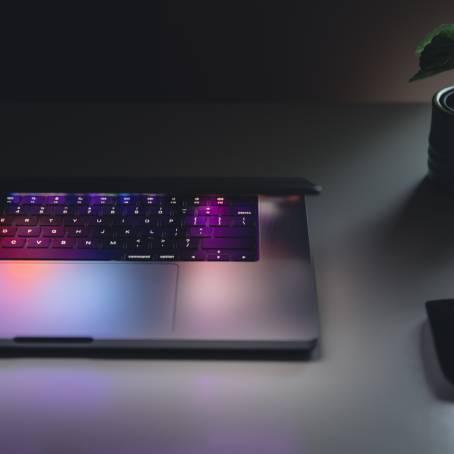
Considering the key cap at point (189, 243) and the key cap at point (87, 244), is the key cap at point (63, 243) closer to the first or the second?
the key cap at point (87, 244)

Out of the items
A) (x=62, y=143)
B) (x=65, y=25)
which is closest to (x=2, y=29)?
(x=65, y=25)

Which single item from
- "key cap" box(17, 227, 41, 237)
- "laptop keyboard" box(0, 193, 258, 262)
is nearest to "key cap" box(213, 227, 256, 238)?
"laptop keyboard" box(0, 193, 258, 262)

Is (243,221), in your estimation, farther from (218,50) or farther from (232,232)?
(218,50)

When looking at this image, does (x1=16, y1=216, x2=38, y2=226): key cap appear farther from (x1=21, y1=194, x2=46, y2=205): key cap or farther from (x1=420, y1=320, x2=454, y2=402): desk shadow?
(x1=420, y1=320, x2=454, y2=402): desk shadow

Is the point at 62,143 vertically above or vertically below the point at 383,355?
above

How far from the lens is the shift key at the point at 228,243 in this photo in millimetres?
637

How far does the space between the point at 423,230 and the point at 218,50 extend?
1.41ft

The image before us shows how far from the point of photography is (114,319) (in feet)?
1.87

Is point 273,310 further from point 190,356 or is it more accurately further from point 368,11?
point 368,11

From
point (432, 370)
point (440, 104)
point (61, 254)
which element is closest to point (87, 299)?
point (61, 254)

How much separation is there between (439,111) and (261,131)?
0.29m

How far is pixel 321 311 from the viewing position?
0.60m

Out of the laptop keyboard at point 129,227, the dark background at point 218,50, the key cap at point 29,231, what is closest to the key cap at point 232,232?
the laptop keyboard at point 129,227

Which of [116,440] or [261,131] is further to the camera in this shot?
[261,131]
